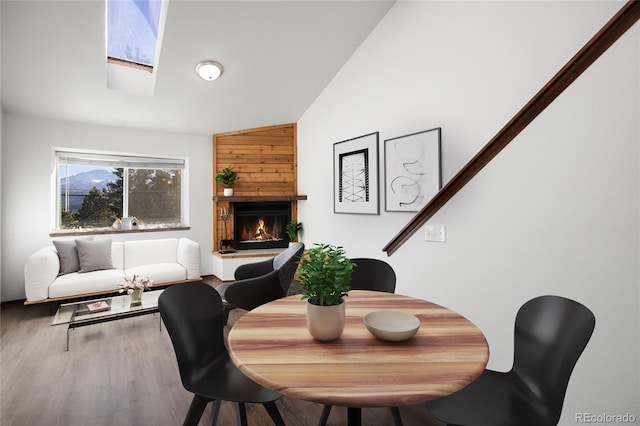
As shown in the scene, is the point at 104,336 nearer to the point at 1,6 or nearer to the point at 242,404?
the point at 242,404

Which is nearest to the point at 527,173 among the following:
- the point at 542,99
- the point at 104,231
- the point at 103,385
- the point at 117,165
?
the point at 542,99

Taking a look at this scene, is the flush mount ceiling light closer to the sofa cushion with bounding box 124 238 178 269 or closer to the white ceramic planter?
the sofa cushion with bounding box 124 238 178 269

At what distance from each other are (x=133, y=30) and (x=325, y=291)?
3676 millimetres

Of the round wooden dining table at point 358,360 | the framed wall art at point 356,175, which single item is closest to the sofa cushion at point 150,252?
the framed wall art at point 356,175

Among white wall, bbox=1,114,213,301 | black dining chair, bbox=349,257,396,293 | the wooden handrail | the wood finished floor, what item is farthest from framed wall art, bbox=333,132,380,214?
white wall, bbox=1,114,213,301

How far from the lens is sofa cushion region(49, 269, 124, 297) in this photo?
3307mm

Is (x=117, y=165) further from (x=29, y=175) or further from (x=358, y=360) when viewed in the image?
(x=358, y=360)

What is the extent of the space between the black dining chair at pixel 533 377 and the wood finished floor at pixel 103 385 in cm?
69

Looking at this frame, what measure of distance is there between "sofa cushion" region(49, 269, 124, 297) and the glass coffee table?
0.54 m

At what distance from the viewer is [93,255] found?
3.71 m

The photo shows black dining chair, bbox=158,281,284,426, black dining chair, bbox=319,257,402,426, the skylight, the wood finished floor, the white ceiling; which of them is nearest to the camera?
black dining chair, bbox=158,281,284,426

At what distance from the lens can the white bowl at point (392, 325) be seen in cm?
101

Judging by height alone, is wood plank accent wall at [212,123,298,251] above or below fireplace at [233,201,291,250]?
above

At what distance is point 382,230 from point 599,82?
6.48 ft
